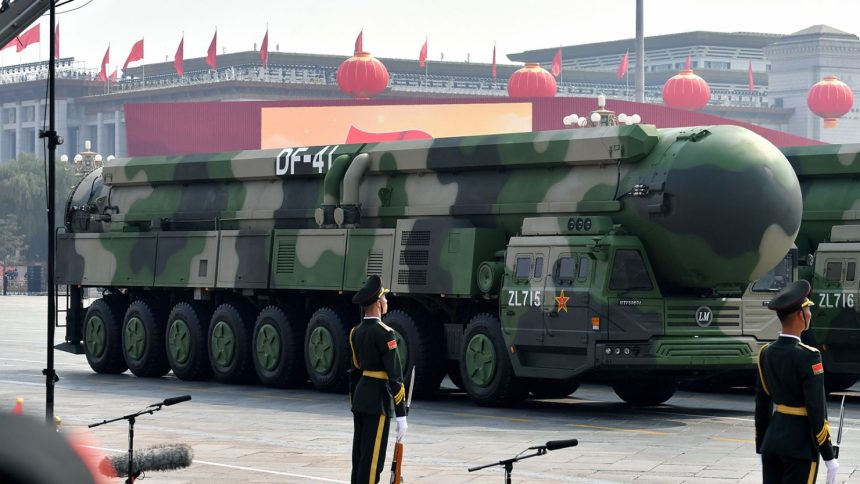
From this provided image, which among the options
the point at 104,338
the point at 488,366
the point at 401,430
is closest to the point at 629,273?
the point at 488,366

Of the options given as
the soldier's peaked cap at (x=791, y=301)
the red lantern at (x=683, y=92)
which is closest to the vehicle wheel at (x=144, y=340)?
the soldier's peaked cap at (x=791, y=301)

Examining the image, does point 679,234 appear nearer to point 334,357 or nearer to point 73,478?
point 334,357

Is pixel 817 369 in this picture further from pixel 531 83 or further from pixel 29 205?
pixel 29 205

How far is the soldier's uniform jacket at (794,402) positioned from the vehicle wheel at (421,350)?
12.0 meters

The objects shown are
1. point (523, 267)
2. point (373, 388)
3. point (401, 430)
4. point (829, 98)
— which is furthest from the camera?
point (829, 98)

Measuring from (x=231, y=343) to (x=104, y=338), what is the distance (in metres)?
3.55

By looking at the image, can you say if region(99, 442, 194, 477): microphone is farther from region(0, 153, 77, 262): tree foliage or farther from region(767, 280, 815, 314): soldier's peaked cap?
region(0, 153, 77, 262): tree foliage

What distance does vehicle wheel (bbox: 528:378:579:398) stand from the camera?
64.6 feet

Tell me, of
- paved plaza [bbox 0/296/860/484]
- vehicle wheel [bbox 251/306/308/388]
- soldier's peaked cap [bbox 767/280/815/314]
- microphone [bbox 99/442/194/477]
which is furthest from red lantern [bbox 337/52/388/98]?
soldier's peaked cap [bbox 767/280/815/314]

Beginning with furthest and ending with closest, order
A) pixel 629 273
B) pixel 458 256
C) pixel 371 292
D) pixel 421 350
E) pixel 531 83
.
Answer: pixel 531 83
pixel 421 350
pixel 458 256
pixel 629 273
pixel 371 292

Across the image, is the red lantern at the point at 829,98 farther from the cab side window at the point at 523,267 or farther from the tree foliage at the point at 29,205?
the cab side window at the point at 523,267

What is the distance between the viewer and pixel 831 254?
20.4m

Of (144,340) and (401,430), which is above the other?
(401,430)

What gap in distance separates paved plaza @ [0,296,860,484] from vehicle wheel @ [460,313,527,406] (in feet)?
0.67
